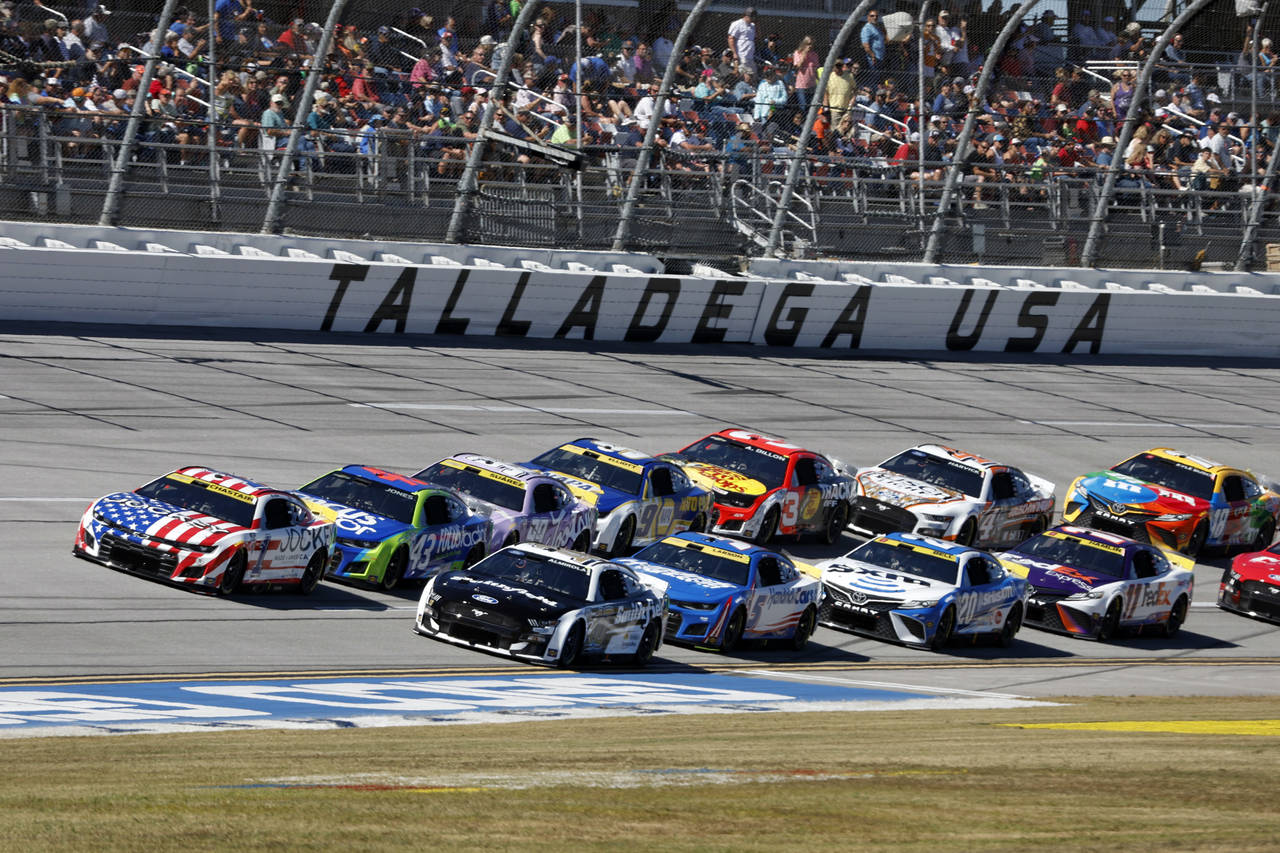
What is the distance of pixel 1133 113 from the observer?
34.8 meters

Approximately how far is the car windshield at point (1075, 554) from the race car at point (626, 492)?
393cm

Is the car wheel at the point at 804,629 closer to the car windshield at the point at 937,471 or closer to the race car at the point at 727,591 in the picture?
the race car at the point at 727,591

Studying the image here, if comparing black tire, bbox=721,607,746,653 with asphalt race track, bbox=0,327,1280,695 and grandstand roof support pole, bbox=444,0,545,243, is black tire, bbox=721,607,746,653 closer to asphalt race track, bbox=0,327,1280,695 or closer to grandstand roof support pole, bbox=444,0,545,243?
asphalt race track, bbox=0,327,1280,695

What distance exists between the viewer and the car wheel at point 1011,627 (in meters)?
20.8

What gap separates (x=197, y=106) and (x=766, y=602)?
13320mm

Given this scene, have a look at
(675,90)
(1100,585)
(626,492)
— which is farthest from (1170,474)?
(675,90)

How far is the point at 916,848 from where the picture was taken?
26.1 ft

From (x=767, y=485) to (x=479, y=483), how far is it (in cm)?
395

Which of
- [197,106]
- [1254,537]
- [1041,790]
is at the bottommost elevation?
[1254,537]

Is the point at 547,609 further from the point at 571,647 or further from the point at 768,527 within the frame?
the point at 768,527

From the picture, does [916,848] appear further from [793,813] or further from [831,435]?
[831,435]

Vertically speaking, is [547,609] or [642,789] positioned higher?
[642,789]

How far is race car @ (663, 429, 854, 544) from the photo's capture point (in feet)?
76.1

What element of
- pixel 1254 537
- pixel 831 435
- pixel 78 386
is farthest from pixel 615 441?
pixel 1254 537
